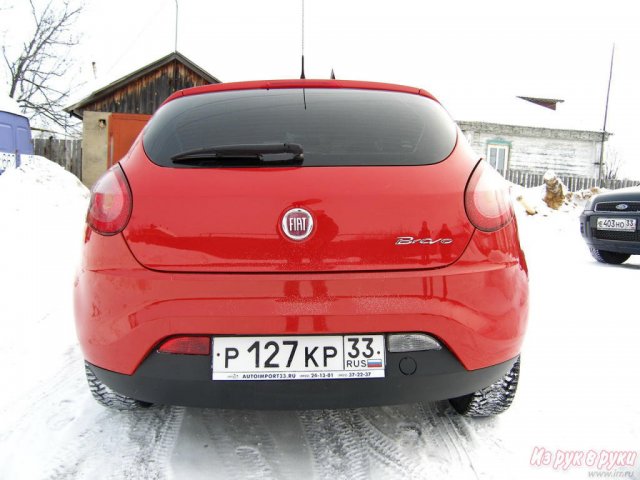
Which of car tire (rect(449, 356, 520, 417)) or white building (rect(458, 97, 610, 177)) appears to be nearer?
car tire (rect(449, 356, 520, 417))

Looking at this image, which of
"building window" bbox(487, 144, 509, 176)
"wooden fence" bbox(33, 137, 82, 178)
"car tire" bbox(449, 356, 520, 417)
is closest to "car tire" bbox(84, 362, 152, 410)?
"car tire" bbox(449, 356, 520, 417)

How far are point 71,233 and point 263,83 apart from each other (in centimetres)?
693

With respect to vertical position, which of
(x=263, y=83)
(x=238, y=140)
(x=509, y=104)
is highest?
(x=509, y=104)

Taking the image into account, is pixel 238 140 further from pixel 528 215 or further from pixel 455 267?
pixel 528 215

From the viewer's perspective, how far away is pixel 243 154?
5.74 ft

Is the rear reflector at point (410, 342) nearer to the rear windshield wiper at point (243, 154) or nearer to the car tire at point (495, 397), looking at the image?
the car tire at point (495, 397)

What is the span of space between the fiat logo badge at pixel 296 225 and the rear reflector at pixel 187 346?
44cm

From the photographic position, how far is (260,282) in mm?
1618

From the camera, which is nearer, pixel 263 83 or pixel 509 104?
pixel 263 83

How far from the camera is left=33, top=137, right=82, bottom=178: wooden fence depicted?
683 inches

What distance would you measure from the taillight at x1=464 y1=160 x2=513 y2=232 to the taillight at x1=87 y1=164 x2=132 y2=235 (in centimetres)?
118

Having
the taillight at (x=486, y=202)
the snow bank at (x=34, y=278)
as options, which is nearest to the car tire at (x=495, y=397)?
the taillight at (x=486, y=202)

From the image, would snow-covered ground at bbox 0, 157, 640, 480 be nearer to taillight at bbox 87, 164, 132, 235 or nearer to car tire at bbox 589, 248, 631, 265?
taillight at bbox 87, 164, 132, 235

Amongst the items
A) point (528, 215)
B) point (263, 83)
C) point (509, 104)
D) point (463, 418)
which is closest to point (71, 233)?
point (263, 83)
